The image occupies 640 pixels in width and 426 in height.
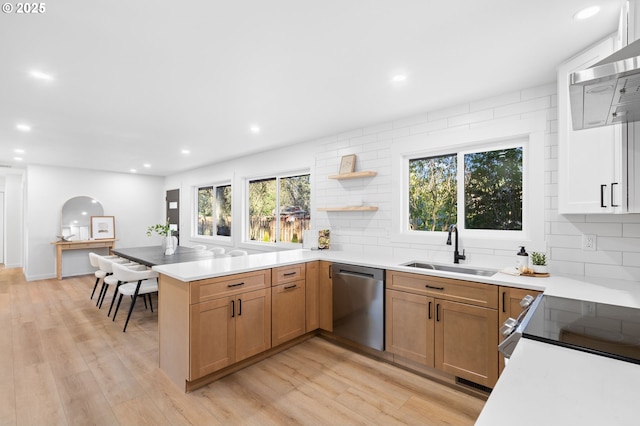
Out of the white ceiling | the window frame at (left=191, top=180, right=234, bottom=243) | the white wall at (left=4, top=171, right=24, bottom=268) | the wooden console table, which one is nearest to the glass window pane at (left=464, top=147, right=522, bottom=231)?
the white ceiling

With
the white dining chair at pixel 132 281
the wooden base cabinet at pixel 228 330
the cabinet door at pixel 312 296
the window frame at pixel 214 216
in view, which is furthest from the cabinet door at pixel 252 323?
the window frame at pixel 214 216

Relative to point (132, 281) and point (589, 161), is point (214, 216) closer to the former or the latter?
point (132, 281)

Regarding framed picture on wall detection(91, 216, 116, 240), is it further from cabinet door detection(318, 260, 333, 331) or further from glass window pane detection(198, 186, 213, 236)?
cabinet door detection(318, 260, 333, 331)

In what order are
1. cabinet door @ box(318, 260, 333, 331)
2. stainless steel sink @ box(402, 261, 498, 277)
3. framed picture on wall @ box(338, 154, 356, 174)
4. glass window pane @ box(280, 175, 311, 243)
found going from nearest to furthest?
stainless steel sink @ box(402, 261, 498, 277) < cabinet door @ box(318, 260, 333, 331) < framed picture on wall @ box(338, 154, 356, 174) < glass window pane @ box(280, 175, 311, 243)

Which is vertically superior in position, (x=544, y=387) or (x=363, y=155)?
(x=363, y=155)

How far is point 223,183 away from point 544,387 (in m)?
5.97

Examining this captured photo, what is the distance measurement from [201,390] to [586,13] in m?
3.42

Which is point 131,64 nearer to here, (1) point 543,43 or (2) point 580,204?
(1) point 543,43

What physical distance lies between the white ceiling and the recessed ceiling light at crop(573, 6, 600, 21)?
0.14 feet

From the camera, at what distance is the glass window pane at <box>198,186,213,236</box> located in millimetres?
6516

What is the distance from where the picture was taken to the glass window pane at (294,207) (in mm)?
4594

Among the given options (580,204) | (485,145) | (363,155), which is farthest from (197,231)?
(580,204)

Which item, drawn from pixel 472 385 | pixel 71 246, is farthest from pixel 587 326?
pixel 71 246

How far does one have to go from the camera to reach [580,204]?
2.00 meters
